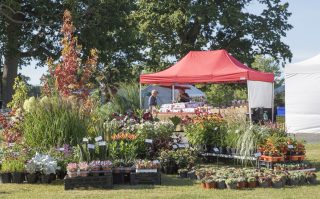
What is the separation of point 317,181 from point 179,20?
28007 mm

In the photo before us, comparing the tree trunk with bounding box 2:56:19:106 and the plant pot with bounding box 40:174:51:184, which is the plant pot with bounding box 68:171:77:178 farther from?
the tree trunk with bounding box 2:56:19:106

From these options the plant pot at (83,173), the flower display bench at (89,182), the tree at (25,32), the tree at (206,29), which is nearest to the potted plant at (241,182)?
the flower display bench at (89,182)

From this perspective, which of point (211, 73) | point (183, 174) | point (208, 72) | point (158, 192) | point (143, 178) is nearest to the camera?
point (158, 192)

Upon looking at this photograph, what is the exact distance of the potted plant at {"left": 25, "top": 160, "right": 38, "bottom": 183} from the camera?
27.7 ft

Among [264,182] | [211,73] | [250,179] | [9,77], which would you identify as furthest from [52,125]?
[9,77]

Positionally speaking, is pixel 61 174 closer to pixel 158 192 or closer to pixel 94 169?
pixel 94 169

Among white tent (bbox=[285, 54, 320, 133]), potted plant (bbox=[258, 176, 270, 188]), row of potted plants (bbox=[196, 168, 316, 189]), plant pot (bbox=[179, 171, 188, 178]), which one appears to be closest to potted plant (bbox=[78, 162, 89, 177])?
row of potted plants (bbox=[196, 168, 316, 189])

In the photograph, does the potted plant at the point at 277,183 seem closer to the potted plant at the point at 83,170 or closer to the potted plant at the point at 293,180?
the potted plant at the point at 293,180

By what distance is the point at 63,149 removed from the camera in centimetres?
887

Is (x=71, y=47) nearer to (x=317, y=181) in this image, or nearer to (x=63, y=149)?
(x=63, y=149)

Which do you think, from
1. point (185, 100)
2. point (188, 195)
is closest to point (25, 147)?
point (188, 195)

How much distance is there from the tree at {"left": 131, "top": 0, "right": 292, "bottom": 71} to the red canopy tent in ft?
53.1

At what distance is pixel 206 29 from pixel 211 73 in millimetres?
20428

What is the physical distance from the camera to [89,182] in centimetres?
791
